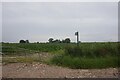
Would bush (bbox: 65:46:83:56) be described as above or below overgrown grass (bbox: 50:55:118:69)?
above

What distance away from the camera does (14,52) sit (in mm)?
27391

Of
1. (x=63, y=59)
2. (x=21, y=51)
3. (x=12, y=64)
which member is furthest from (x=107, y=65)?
(x=21, y=51)

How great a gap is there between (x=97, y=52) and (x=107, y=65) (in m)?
2.01

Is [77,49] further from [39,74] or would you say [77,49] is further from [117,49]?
[39,74]

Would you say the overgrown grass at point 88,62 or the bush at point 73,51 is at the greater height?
the bush at point 73,51

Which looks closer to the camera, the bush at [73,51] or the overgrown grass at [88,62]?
the overgrown grass at [88,62]

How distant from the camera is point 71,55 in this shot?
16.6 metres

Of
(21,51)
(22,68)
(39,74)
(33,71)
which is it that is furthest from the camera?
(21,51)

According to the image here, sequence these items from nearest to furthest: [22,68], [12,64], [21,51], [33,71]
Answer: [33,71]
[22,68]
[12,64]
[21,51]

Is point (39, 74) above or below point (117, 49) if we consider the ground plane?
below

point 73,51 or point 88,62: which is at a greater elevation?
point 73,51

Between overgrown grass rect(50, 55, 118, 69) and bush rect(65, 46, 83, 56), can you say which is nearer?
overgrown grass rect(50, 55, 118, 69)

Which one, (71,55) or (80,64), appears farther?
(71,55)

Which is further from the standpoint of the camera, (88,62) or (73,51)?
(73,51)
